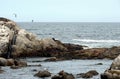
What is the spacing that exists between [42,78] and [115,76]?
6609mm

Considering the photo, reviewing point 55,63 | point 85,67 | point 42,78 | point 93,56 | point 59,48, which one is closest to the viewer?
point 42,78

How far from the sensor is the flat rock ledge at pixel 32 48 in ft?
172

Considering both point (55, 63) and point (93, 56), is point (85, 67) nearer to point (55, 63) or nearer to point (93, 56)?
point (55, 63)

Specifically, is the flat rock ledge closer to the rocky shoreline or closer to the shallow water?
the rocky shoreline

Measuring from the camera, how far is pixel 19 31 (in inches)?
2190

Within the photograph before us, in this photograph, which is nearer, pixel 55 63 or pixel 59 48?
pixel 55 63

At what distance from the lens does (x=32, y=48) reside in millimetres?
54594

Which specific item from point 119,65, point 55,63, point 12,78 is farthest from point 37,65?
point 119,65

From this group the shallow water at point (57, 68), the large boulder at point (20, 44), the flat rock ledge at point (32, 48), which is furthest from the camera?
the large boulder at point (20, 44)

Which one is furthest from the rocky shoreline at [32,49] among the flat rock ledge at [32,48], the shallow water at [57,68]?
the shallow water at [57,68]

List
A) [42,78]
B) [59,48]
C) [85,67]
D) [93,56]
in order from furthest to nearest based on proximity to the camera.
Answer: [59,48] < [93,56] < [85,67] < [42,78]

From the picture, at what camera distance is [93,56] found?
172ft

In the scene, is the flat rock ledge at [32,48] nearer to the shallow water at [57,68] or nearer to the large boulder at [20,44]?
the large boulder at [20,44]

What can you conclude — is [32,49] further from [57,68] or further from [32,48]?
[57,68]
